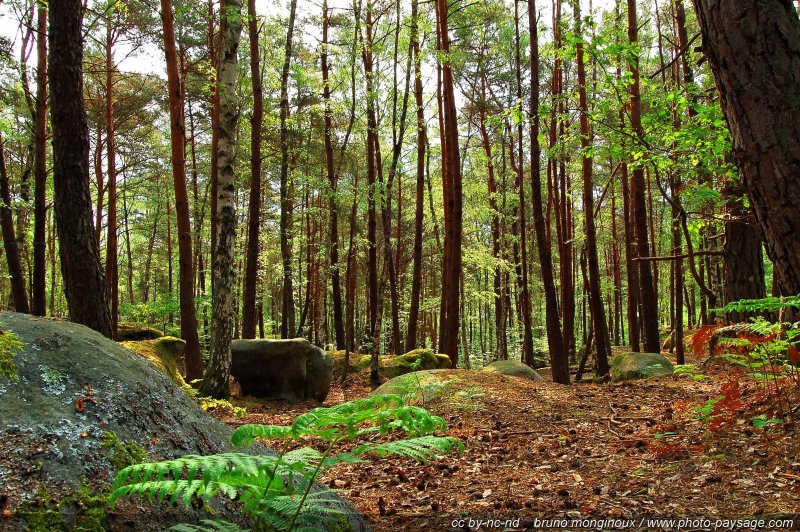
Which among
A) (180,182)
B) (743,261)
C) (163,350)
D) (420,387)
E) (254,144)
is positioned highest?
(254,144)

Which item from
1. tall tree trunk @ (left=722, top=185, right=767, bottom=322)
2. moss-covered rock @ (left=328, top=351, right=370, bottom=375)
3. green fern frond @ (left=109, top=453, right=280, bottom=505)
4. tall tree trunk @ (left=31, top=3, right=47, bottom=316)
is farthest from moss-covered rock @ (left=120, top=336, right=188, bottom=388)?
tall tree trunk @ (left=722, top=185, right=767, bottom=322)

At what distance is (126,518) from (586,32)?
24.1ft

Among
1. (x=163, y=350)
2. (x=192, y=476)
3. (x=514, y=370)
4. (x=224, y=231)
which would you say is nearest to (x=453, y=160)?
(x=514, y=370)

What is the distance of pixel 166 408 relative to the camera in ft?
7.07

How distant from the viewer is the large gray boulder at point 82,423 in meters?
1.49

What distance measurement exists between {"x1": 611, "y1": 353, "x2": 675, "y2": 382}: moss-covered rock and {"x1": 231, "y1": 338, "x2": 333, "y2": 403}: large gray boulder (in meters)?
6.95

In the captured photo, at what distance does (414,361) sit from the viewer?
13594 mm

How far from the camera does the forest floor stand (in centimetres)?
271

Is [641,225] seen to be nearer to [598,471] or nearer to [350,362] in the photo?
[598,471]

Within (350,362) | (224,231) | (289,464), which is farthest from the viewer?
(350,362)

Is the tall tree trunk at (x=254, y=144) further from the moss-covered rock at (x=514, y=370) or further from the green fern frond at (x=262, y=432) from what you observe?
the green fern frond at (x=262, y=432)

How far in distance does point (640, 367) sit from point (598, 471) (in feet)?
24.6

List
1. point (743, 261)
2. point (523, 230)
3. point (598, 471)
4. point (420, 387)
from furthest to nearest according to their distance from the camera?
point (523, 230) < point (743, 261) < point (420, 387) < point (598, 471)

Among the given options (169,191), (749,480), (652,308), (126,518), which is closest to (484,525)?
(749,480)
